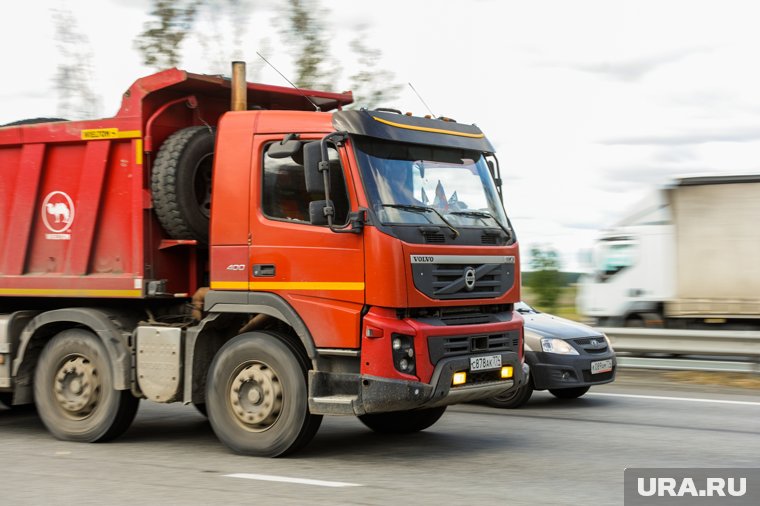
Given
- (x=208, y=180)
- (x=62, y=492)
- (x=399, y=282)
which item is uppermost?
(x=208, y=180)

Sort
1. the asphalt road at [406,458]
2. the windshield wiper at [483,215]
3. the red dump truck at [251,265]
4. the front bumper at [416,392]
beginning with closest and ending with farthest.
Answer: the asphalt road at [406,458]
the front bumper at [416,392]
the red dump truck at [251,265]
the windshield wiper at [483,215]

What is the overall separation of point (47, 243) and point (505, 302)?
4.29 m

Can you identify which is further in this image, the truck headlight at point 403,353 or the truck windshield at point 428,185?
the truck windshield at point 428,185

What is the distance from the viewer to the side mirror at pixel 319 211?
7598 millimetres

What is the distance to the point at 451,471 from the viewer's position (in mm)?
7477

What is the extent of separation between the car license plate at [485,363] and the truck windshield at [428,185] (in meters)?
1.09

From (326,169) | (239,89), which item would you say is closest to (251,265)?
(326,169)

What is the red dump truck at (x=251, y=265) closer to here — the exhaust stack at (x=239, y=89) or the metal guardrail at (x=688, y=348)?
the exhaust stack at (x=239, y=89)

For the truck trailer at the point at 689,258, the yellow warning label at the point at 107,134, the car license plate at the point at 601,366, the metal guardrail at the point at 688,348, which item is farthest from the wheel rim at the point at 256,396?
the truck trailer at the point at 689,258

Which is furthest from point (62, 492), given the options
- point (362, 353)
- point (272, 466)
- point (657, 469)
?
point (657, 469)

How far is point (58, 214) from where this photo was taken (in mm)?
9328

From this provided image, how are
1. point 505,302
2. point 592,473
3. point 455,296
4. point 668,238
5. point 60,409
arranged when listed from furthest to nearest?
1. point 668,238
2. point 60,409
3. point 505,302
4. point 455,296
5. point 592,473

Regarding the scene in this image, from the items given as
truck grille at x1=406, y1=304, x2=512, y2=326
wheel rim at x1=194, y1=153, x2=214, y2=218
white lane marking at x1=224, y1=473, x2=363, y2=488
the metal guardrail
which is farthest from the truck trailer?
white lane marking at x1=224, y1=473, x2=363, y2=488

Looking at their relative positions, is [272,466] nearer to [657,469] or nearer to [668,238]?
[657,469]
